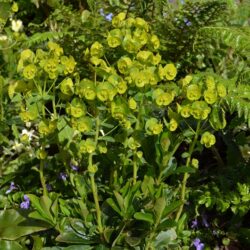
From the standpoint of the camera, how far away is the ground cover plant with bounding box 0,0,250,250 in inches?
73.8

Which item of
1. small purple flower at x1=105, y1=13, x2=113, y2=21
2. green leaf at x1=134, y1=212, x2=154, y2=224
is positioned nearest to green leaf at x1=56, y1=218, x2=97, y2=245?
green leaf at x1=134, y1=212, x2=154, y2=224

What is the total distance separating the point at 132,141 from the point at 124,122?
12 centimetres

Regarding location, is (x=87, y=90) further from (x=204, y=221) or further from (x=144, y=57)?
(x=204, y=221)

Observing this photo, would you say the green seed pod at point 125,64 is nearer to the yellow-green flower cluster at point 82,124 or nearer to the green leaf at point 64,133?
the yellow-green flower cluster at point 82,124

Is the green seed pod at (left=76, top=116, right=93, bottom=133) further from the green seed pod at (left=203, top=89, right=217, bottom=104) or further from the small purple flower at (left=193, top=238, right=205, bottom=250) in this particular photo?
the small purple flower at (left=193, top=238, right=205, bottom=250)

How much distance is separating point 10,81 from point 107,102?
1.47 m

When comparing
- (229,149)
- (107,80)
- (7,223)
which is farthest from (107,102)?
(229,149)

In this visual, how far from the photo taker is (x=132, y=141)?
A: 1.96 metres

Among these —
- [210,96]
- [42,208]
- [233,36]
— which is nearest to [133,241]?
[42,208]

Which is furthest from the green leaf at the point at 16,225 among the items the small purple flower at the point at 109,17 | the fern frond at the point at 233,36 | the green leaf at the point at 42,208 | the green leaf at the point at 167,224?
the small purple flower at the point at 109,17

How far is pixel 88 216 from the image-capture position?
2.03 m

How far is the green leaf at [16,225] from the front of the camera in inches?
83.3

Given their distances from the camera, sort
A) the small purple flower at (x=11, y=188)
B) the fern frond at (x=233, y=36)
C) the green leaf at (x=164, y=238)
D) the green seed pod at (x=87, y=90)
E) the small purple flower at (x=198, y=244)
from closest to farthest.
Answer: the green seed pod at (x=87, y=90) → the green leaf at (x=164, y=238) → the fern frond at (x=233, y=36) → the small purple flower at (x=198, y=244) → the small purple flower at (x=11, y=188)

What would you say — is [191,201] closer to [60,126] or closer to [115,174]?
[115,174]
